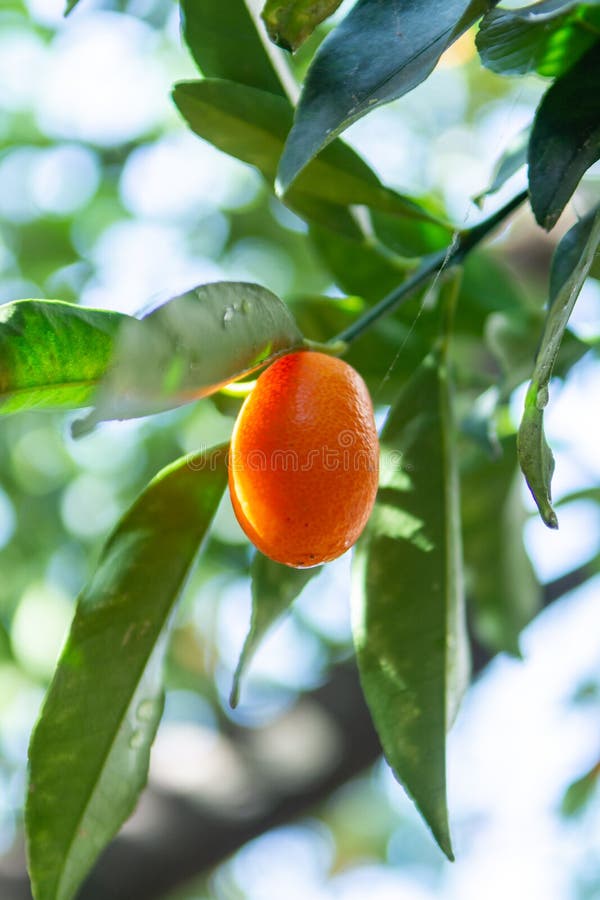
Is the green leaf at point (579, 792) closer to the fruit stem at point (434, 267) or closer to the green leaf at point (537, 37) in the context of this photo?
the fruit stem at point (434, 267)

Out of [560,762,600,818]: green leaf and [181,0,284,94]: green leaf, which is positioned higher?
[181,0,284,94]: green leaf

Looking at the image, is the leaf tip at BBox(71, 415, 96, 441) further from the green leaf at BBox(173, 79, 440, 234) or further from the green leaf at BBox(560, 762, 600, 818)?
the green leaf at BBox(560, 762, 600, 818)

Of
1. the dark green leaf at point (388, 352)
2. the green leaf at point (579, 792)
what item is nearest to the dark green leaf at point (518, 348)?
the dark green leaf at point (388, 352)

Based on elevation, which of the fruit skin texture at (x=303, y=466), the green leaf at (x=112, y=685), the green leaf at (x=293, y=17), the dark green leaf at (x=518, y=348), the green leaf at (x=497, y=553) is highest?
the green leaf at (x=293, y=17)

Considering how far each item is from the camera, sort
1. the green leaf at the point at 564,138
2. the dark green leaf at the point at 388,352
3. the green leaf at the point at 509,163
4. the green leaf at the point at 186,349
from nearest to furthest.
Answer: the green leaf at the point at 186,349
the green leaf at the point at 564,138
the green leaf at the point at 509,163
the dark green leaf at the point at 388,352

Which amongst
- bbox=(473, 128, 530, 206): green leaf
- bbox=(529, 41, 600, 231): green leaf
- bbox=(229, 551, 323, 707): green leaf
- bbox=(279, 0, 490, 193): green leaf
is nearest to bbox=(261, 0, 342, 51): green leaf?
bbox=(279, 0, 490, 193): green leaf

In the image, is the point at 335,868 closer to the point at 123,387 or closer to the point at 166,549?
the point at 166,549
